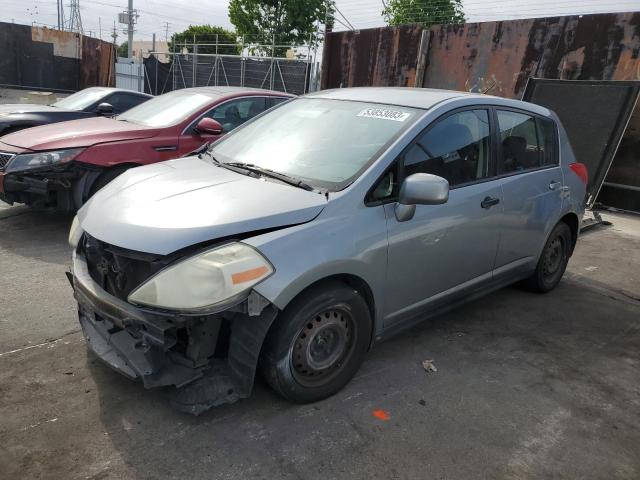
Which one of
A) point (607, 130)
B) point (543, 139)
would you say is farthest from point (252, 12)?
point (543, 139)

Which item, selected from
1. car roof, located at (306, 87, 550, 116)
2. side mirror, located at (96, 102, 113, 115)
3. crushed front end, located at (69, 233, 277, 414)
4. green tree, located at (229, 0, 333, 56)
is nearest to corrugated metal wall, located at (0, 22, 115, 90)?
green tree, located at (229, 0, 333, 56)

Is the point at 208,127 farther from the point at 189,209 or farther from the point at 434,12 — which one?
the point at 434,12

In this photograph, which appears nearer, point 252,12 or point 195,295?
point 195,295

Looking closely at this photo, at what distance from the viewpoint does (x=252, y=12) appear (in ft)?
113

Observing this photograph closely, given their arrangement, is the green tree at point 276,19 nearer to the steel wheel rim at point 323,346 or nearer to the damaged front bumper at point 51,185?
the damaged front bumper at point 51,185

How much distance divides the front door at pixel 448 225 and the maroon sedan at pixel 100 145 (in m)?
2.89

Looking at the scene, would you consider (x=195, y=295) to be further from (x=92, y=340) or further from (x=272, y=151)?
(x=272, y=151)

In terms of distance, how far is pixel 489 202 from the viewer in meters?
3.53

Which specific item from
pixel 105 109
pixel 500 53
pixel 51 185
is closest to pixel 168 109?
pixel 105 109

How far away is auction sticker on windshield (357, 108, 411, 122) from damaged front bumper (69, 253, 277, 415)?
5.00 ft

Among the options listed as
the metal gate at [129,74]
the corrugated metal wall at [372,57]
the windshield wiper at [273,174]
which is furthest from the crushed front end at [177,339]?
the metal gate at [129,74]

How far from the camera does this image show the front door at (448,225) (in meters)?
3.00

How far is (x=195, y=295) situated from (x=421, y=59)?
9.92 metres

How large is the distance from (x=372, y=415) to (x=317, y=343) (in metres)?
0.50
